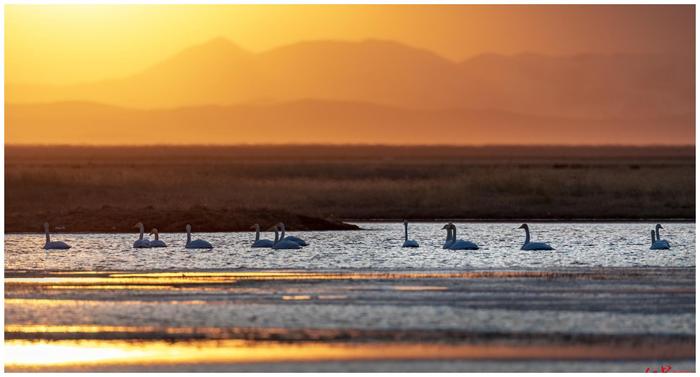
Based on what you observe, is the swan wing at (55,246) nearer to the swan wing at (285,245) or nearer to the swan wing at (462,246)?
the swan wing at (285,245)

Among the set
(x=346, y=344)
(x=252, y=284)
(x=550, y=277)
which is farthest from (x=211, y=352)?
(x=550, y=277)

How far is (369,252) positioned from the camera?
124ft

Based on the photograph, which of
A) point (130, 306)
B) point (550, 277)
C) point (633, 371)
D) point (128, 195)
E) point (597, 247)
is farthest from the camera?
point (128, 195)

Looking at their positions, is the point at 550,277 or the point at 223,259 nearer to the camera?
the point at 550,277

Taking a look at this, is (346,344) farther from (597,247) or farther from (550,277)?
(597,247)

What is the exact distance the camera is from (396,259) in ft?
117

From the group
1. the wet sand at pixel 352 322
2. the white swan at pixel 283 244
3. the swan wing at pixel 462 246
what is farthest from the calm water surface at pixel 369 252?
the wet sand at pixel 352 322

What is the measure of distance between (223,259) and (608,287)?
11.3 m

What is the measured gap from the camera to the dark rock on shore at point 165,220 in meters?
49.8

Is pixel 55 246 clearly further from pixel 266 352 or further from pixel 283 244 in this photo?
pixel 266 352

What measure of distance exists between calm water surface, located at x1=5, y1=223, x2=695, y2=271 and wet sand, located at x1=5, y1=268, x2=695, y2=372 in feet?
10.2

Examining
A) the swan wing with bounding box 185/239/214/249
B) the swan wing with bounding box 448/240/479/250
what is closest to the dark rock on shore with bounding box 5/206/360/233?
the swan wing with bounding box 185/239/214/249

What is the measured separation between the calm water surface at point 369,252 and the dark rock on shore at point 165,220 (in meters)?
2.29

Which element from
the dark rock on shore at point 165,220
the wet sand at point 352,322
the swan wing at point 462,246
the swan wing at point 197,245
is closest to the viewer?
the wet sand at point 352,322
